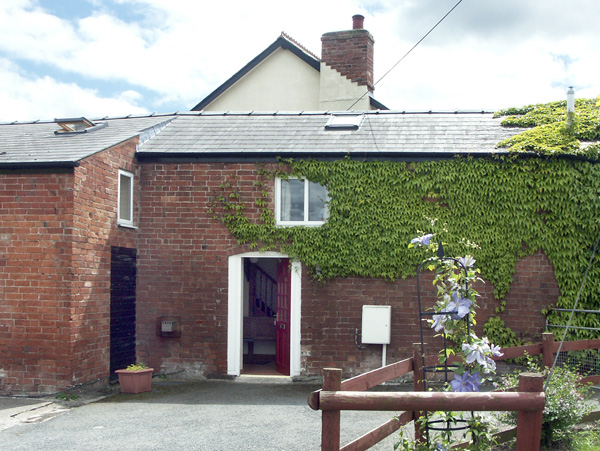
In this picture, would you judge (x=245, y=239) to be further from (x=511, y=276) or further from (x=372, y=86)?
(x=372, y=86)

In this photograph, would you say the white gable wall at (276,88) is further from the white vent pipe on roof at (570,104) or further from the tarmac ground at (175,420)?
the tarmac ground at (175,420)

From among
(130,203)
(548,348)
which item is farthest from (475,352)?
(130,203)

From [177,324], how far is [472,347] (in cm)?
800

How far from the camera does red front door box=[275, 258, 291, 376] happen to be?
1208 cm

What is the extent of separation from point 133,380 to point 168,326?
1.55 metres

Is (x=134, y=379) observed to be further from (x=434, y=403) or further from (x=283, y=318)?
(x=434, y=403)

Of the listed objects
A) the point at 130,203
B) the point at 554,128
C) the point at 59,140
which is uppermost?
the point at 554,128

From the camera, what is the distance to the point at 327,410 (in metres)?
4.10

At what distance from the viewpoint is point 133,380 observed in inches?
409

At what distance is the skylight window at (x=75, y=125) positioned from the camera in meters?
12.8

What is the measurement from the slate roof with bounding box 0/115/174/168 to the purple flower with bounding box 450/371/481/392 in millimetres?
7067

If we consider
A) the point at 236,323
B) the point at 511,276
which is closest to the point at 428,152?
the point at 511,276

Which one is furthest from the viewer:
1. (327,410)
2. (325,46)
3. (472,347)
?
(325,46)

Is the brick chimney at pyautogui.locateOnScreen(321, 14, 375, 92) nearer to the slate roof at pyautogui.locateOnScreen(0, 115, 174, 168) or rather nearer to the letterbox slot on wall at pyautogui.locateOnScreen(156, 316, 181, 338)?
the slate roof at pyautogui.locateOnScreen(0, 115, 174, 168)
